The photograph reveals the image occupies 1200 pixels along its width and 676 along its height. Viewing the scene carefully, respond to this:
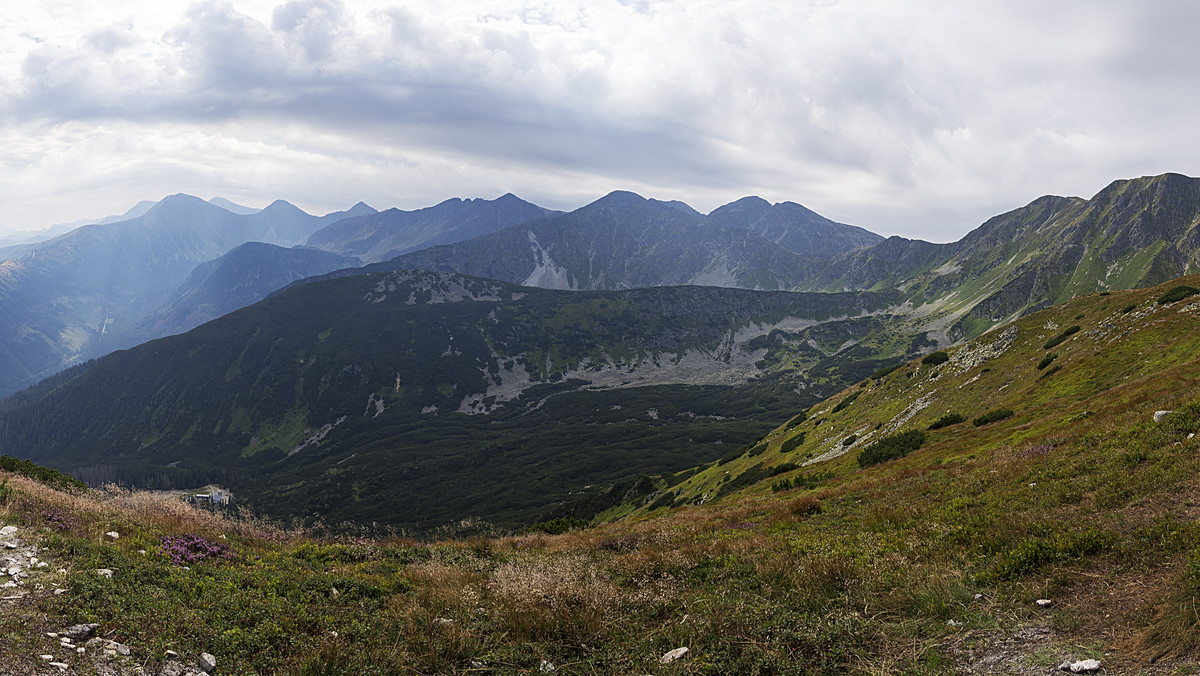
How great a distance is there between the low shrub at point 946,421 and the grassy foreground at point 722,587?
21.9 meters

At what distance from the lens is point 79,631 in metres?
7.95

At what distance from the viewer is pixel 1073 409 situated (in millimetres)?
28281

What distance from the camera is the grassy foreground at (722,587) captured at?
7.45 m

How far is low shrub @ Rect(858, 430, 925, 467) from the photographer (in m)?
35.7

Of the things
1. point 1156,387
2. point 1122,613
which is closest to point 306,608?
point 1122,613

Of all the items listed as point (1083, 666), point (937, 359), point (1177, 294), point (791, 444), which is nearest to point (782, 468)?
point (791, 444)

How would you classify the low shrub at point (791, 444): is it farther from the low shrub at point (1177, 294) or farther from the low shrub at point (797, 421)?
the low shrub at point (1177, 294)

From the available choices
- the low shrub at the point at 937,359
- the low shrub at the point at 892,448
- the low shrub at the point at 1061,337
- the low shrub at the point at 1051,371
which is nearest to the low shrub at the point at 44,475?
the low shrub at the point at 892,448

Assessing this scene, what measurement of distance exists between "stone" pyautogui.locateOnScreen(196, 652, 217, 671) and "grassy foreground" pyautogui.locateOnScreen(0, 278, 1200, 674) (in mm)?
227

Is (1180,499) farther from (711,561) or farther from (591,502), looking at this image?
(591,502)

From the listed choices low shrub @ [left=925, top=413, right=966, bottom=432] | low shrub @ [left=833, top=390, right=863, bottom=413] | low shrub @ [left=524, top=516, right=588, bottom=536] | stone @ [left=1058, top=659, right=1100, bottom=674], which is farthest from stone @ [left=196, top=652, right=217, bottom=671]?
low shrub @ [left=833, top=390, right=863, bottom=413]

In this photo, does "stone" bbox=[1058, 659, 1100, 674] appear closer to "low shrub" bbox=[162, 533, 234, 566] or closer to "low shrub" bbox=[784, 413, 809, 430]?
"low shrub" bbox=[162, 533, 234, 566]

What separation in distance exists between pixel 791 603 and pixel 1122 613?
4696 millimetres

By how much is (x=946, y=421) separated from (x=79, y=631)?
4946cm
